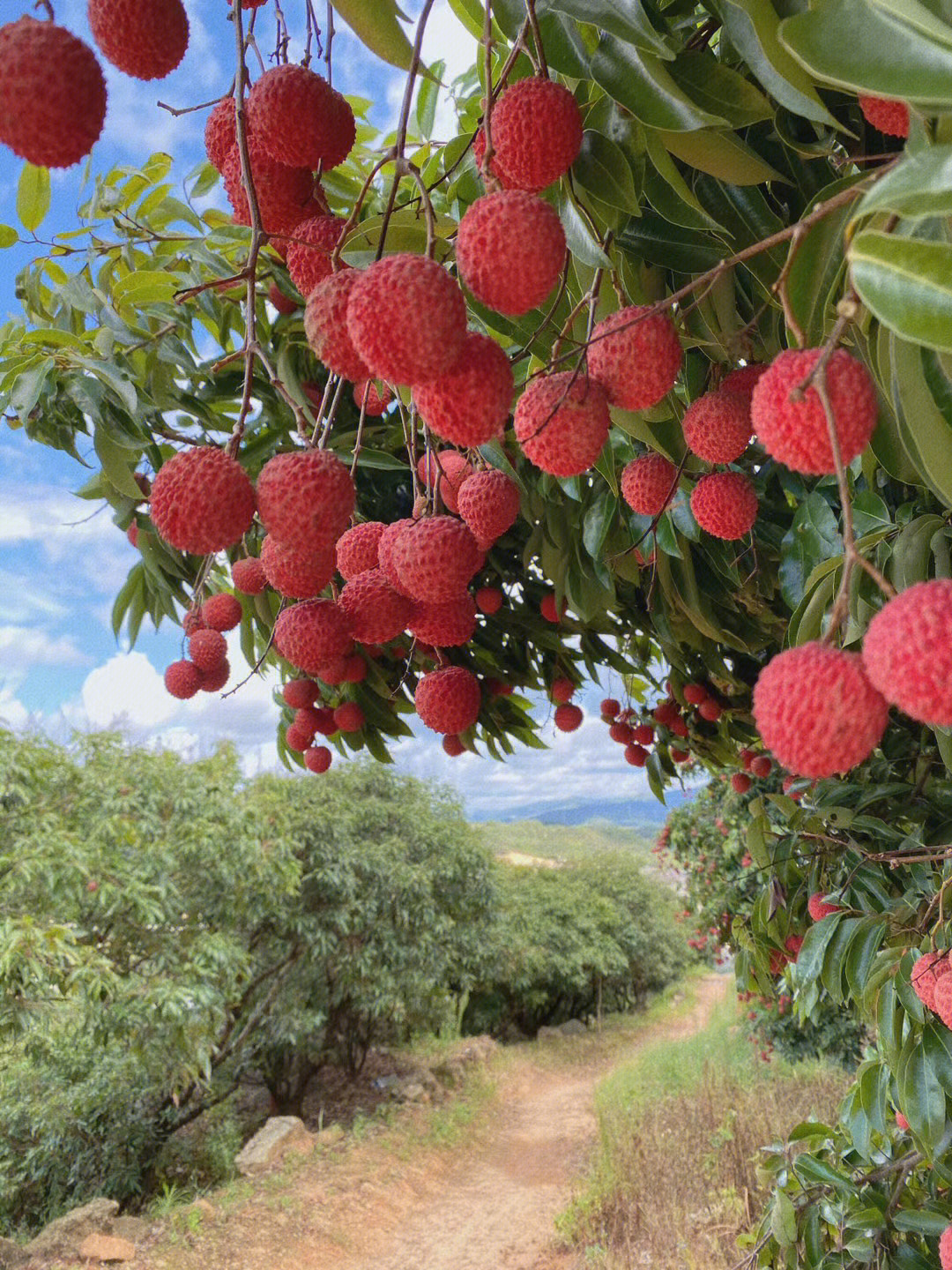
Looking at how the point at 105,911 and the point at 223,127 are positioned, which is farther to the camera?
the point at 105,911

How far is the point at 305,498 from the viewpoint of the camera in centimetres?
53

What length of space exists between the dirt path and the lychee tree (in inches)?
169

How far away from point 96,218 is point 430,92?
670 mm

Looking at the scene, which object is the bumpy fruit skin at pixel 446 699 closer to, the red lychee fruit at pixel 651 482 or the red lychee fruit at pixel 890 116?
the red lychee fruit at pixel 651 482

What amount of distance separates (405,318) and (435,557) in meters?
0.24

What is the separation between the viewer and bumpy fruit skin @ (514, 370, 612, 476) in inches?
20.6

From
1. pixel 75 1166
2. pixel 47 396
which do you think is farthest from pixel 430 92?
pixel 75 1166

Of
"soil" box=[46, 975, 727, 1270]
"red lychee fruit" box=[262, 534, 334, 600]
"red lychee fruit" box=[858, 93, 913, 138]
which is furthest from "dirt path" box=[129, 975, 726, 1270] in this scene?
"red lychee fruit" box=[858, 93, 913, 138]

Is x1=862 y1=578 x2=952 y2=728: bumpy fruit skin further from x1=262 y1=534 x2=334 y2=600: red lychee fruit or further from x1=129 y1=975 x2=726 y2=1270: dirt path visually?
x1=129 y1=975 x2=726 y2=1270: dirt path

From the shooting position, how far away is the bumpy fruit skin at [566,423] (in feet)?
1.72

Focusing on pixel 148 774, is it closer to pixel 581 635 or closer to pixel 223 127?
pixel 581 635

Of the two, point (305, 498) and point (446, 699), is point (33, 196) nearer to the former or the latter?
point (446, 699)

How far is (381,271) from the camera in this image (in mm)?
447

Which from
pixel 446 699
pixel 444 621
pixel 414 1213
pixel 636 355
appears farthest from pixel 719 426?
pixel 414 1213
